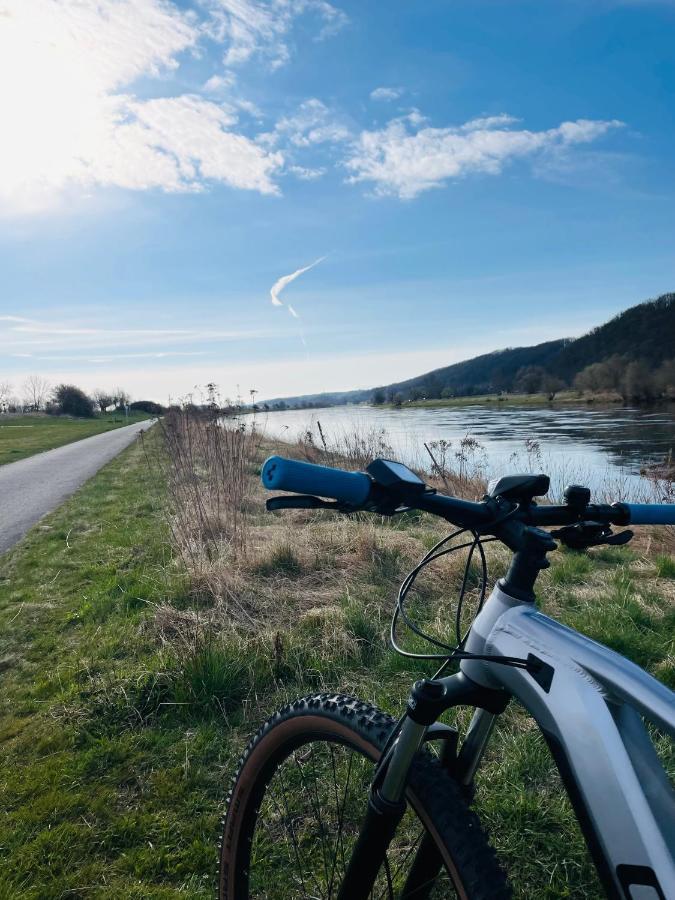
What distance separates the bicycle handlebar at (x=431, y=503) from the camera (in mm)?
992

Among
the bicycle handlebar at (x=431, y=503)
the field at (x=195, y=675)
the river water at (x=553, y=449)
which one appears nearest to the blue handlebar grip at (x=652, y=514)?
the bicycle handlebar at (x=431, y=503)

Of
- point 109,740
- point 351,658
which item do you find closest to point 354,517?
point 351,658

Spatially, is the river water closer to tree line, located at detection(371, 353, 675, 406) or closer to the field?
the field

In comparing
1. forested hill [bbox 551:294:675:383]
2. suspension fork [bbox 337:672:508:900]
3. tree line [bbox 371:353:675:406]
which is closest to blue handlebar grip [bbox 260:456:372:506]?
suspension fork [bbox 337:672:508:900]

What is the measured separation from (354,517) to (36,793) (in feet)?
15.2

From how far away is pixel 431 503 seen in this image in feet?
3.60

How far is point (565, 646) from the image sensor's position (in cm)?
103

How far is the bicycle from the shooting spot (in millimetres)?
936

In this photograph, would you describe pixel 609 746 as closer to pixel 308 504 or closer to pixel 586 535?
pixel 586 535

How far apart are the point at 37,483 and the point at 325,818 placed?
11.2 meters

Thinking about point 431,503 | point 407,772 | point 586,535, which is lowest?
point 407,772

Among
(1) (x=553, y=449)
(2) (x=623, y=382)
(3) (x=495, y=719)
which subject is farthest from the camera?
(2) (x=623, y=382)

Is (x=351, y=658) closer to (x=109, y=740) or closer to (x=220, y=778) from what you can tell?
(x=220, y=778)

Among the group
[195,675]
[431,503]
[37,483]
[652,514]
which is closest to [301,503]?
[431,503]
